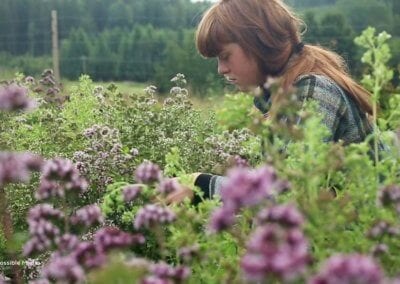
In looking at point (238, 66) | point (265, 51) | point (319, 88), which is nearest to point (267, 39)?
point (265, 51)

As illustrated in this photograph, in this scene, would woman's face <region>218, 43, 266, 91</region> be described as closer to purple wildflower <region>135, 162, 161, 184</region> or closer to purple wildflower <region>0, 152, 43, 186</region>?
→ purple wildflower <region>135, 162, 161, 184</region>

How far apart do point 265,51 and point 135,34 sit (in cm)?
3799

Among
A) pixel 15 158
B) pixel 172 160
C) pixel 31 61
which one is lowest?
pixel 31 61

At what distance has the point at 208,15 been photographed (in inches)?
136

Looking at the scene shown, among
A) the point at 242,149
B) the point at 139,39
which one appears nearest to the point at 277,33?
the point at 242,149

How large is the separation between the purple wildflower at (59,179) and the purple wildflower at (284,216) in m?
0.56

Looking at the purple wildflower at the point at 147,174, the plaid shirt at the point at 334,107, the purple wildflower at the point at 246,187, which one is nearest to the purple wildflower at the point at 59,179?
the purple wildflower at the point at 147,174

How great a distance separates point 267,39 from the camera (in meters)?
3.44

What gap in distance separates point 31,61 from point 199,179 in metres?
33.0

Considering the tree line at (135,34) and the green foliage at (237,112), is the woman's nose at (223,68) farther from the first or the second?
the tree line at (135,34)

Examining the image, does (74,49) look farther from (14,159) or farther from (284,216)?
(284,216)

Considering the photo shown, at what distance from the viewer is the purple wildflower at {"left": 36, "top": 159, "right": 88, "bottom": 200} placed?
150 centimetres

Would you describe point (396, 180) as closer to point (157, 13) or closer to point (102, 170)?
point (102, 170)

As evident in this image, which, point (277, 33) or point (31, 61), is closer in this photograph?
point (277, 33)
